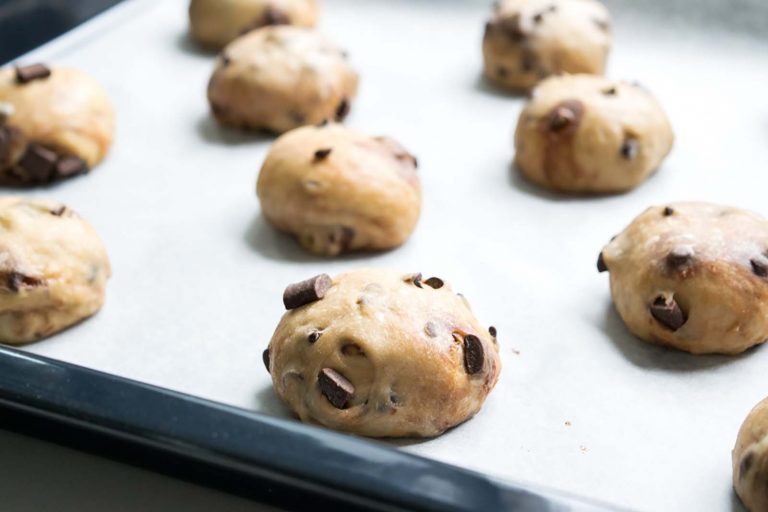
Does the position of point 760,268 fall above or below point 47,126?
above

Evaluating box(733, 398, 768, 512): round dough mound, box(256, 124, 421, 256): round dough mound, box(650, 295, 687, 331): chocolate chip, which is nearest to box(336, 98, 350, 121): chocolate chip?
box(256, 124, 421, 256): round dough mound

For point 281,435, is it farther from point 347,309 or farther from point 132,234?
point 132,234

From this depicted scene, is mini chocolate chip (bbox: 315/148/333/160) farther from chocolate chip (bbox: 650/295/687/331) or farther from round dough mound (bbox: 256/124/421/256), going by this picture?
chocolate chip (bbox: 650/295/687/331)

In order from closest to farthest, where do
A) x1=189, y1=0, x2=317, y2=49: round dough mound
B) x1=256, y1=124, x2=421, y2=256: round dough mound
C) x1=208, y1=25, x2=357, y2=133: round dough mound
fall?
x1=256, y1=124, x2=421, y2=256: round dough mound → x1=208, y1=25, x2=357, y2=133: round dough mound → x1=189, y1=0, x2=317, y2=49: round dough mound

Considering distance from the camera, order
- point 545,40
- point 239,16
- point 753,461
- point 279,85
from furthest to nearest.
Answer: point 239,16 < point 545,40 < point 279,85 < point 753,461

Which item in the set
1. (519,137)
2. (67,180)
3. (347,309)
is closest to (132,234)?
(67,180)

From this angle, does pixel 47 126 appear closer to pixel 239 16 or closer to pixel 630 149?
pixel 239 16

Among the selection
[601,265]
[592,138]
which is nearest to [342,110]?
[592,138]

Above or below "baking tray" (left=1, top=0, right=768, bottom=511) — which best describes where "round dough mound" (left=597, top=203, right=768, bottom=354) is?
above
